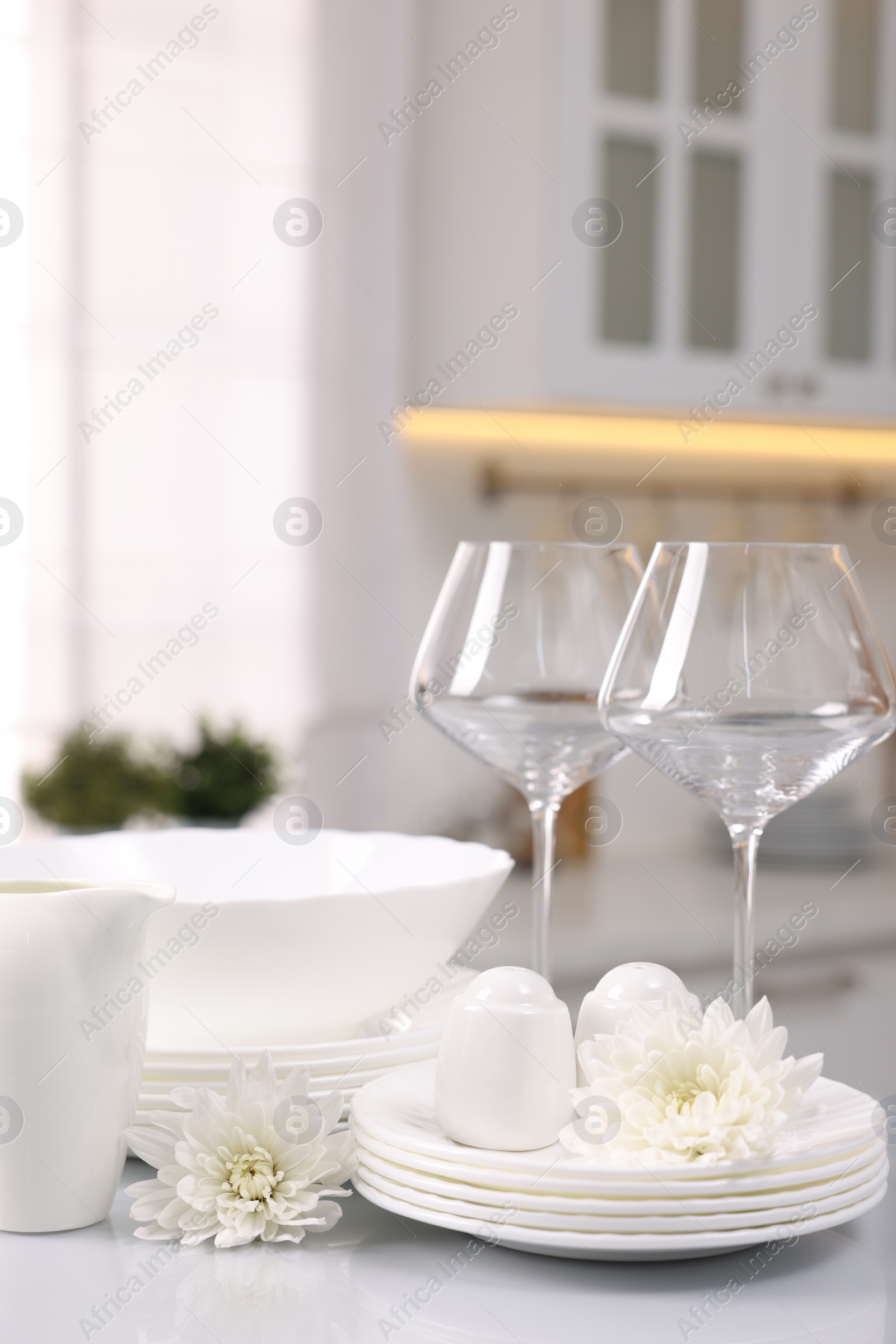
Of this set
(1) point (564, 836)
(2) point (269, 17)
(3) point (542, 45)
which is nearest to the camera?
(3) point (542, 45)

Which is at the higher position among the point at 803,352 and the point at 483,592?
the point at 803,352

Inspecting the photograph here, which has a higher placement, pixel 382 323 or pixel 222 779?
pixel 382 323

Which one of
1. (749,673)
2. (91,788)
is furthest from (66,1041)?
(91,788)

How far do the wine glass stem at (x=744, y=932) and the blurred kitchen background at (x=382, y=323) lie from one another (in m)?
1.35

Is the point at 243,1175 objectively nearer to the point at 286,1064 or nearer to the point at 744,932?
the point at 286,1064

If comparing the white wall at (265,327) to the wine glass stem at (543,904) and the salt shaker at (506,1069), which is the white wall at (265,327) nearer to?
the wine glass stem at (543,904)

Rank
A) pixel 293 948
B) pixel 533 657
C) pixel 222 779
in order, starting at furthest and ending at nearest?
pixel 222 779
pixel 533 657
pixel 293 948

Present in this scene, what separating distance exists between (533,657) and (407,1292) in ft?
1.14

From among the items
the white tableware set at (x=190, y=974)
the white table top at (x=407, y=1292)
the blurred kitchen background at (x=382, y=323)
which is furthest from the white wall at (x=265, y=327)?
the white table top at (x=407, y=1292)

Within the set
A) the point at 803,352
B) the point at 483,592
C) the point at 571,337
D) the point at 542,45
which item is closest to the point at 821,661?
the point at 483,592

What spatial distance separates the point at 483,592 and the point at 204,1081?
28 centimetres

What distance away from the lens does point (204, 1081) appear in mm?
652

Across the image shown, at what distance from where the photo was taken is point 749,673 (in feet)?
2.00

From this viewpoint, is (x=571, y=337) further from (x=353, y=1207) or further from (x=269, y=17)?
(x=353, y=1207)
